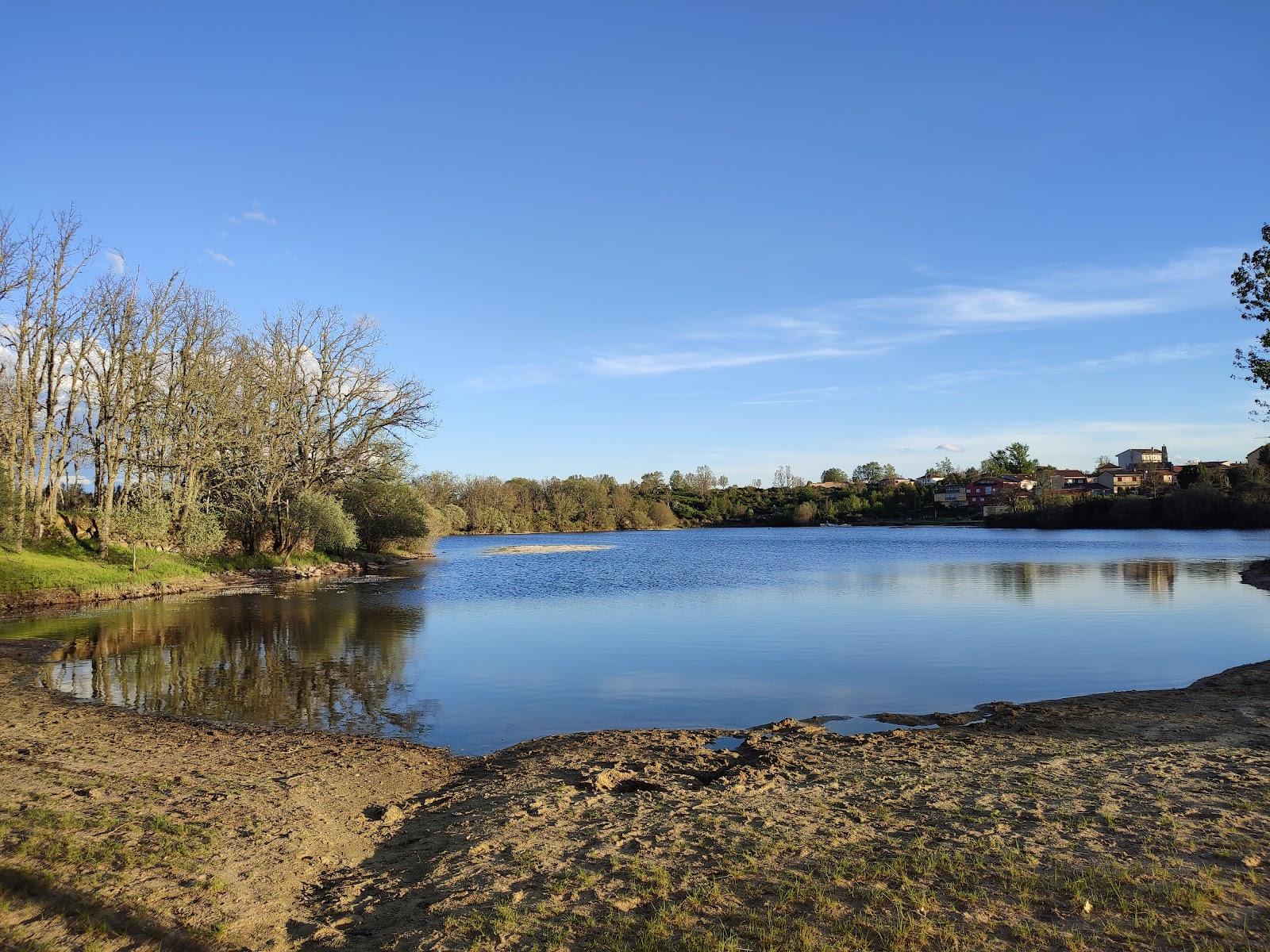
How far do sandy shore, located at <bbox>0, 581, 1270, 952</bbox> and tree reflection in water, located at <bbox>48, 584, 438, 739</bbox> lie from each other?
7.39 feet

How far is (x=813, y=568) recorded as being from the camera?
43219 millimetres

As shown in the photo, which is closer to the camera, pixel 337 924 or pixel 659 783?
pixel 337 924

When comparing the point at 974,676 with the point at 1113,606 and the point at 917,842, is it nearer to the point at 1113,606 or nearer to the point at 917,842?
the point at 917,842

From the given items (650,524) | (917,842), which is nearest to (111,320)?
(917,842)

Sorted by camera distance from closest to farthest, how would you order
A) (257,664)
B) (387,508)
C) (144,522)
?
(257,664), (144,522), (387,508)

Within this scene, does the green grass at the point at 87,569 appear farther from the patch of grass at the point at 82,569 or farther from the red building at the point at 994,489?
the red building at the point at 994,489

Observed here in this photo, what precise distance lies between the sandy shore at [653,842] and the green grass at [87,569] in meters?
19.5

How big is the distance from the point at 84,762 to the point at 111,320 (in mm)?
32365

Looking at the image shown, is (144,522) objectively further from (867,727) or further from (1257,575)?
(1257,575)

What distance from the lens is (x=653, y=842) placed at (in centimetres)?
636

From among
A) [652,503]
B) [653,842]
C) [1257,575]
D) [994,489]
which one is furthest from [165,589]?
[994,489]

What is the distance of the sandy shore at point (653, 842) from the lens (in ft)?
15.9

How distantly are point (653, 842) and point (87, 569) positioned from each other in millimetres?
29909

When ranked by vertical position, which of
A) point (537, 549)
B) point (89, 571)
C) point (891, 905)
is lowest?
point (537, 549)
